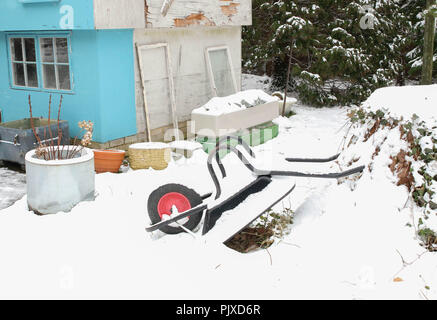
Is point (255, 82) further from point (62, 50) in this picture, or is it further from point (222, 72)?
point (62, 50)

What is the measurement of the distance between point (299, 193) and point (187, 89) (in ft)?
14.4

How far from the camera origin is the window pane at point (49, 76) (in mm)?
8148

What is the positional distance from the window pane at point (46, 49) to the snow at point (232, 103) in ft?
8.75

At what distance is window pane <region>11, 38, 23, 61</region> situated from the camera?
28.0 feet

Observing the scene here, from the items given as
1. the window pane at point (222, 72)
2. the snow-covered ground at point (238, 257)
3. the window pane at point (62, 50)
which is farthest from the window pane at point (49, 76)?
the snow-covered ground at point (238, 257)

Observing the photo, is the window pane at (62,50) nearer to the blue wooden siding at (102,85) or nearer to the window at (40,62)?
the window at (40,62)

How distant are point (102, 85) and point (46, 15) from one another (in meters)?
1.44

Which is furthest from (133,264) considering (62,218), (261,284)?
(62,218)

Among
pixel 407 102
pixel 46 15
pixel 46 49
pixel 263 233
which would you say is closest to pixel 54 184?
pixel 263 233

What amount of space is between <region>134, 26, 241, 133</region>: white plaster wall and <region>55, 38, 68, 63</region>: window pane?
3.84ft

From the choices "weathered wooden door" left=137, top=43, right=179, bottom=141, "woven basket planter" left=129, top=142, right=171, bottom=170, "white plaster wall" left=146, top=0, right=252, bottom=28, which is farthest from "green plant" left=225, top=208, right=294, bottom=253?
"white plaster wall" left=146, top=0, right=252, bottom=28

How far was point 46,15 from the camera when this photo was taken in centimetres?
752
